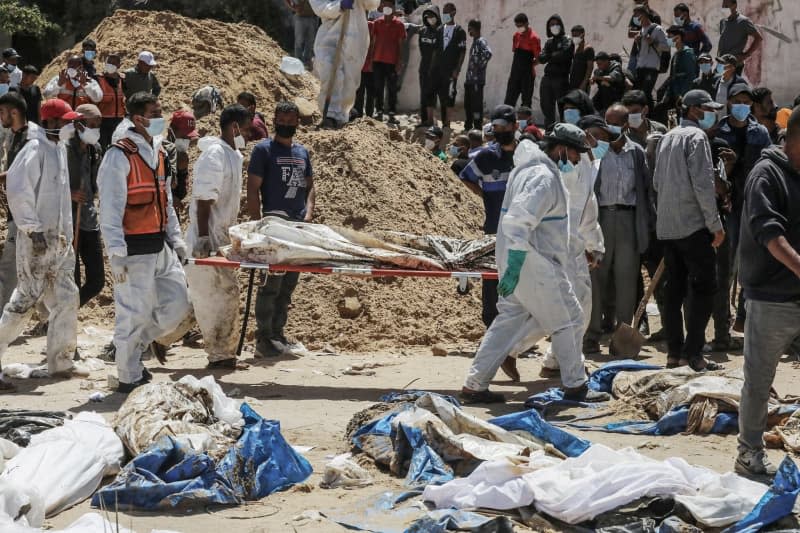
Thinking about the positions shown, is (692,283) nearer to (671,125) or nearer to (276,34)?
(671,125)

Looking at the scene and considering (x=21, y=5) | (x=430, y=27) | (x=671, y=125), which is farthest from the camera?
(x=21, y=5)

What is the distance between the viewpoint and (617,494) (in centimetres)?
563

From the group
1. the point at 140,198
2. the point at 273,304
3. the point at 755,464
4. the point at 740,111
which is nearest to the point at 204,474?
the point at 755,464

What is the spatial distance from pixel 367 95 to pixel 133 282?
33.3 ft

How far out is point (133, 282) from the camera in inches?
342

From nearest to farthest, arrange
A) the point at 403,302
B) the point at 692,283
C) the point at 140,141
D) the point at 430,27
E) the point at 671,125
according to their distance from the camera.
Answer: the point at 140,141 → the point at 692,283 → the point at 403,302 → the point at 671,125 → the point at 430,27

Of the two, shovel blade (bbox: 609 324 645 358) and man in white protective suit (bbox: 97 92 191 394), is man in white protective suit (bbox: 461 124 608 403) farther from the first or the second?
man in white protective suit (bbox: 97 92 191 394)

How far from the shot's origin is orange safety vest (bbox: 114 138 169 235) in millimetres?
8680

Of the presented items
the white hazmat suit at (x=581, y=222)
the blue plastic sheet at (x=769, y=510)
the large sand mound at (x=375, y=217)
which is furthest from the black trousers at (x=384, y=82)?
the blue plastic sheet at (x=769, y=510)

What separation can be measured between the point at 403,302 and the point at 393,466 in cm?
518

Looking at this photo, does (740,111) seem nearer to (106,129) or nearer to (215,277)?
(215,277)

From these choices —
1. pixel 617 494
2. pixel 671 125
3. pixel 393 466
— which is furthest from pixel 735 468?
pixel 671 125

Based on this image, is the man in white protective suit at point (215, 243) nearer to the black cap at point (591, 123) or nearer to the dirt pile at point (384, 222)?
the dirt pile at point (384, 222)

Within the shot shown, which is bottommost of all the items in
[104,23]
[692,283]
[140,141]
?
[692,283]
